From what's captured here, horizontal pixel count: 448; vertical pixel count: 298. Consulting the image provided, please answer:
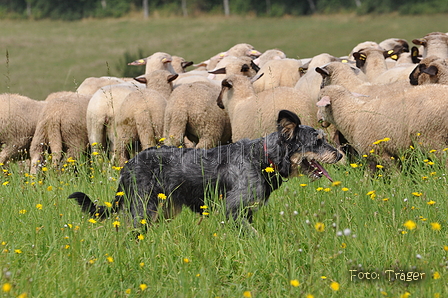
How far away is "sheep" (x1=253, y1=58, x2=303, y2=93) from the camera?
8.60 meters

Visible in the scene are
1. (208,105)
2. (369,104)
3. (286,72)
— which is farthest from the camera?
(286,72)

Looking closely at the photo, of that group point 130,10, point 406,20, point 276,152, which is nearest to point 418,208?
point 276,152

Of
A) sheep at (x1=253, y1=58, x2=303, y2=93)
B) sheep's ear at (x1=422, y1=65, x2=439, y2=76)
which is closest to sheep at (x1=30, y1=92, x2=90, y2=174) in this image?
sheep at (x1=253, y1=58, x2=303, y2=93)

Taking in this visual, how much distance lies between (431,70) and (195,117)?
9.03 feet

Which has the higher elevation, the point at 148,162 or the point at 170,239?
the point at 148,162

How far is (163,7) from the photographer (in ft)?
155

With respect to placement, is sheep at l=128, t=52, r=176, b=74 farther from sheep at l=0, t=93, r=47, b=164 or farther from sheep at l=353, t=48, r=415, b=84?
sheep at l=353, t=48, r=415, b=84

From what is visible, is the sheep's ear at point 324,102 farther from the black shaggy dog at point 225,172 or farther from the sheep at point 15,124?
the sheep at point 15,124

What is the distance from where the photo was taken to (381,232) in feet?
11.3

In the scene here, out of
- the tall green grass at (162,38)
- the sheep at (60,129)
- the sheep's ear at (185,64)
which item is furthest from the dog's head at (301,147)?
the tall green grass at (162,38)

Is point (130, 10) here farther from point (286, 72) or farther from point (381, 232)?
point (381, 232)

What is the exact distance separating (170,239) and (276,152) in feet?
3.20

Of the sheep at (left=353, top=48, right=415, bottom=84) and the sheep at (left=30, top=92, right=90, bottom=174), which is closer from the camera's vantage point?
the sheep at (left=30, top=92, right=90, bottom=174)

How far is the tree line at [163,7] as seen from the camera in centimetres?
4347
